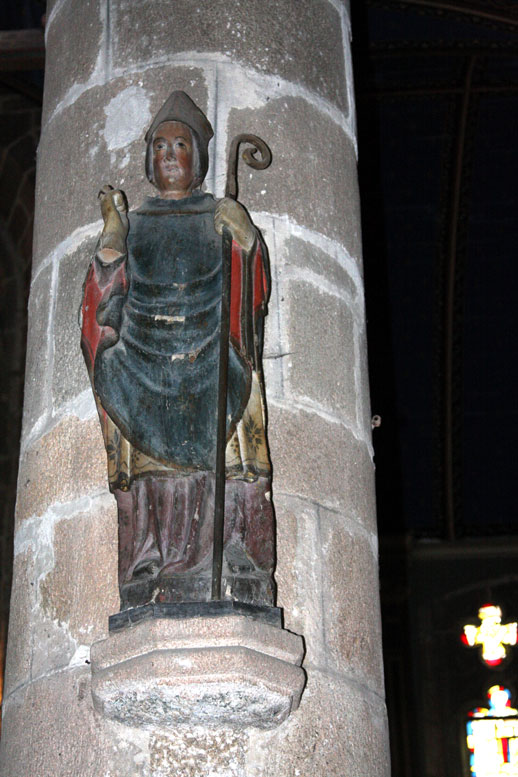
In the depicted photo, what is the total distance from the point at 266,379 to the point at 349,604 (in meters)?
0.55

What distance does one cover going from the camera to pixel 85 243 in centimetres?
310

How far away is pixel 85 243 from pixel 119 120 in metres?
0.35

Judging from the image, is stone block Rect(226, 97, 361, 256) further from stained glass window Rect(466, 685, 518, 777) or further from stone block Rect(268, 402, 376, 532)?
stained glass window Rect(466, 685, 518, 777)

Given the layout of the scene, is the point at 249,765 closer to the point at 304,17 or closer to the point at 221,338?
the point at 221,338

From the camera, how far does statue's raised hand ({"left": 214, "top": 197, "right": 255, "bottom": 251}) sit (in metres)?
2.71

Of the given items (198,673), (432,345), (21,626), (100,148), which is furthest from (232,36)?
(432,345)

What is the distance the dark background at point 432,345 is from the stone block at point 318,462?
15.9 ft

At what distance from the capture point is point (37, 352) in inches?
124

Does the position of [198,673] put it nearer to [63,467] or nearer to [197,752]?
[197,752]

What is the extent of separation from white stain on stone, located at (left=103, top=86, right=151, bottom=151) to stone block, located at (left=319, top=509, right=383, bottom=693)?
108 cm

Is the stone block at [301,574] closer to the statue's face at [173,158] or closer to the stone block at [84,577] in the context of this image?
the stone block at [84,577]

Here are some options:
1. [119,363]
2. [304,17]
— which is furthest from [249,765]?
[304,17]

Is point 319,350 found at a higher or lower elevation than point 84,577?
higher

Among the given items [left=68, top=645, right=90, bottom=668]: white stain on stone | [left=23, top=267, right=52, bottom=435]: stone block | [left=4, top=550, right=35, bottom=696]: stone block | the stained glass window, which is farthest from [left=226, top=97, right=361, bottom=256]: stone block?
the stained glass window
